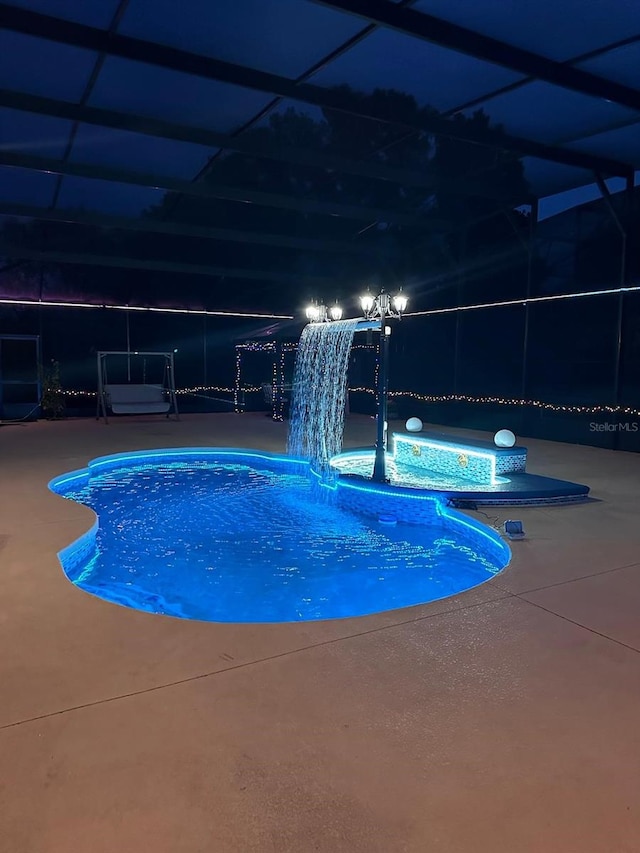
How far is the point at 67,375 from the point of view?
1229 centimetres

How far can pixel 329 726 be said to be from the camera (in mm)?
1813

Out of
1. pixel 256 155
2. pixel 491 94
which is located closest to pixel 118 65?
pixel 256 155

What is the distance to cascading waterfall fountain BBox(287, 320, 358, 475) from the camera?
996cm

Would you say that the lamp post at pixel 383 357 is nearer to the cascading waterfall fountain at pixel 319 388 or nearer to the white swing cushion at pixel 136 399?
the cascading waterfall fountain at pixel 319 388

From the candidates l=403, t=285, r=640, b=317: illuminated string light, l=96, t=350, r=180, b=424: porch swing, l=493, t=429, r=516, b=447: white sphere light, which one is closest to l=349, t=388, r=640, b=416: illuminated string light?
l=403, t=285, r=640, b=317: illuminated string light

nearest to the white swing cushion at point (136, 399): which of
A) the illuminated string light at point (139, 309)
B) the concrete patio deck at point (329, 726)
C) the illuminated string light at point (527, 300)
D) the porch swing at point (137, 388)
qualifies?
the porch swing at point (137, 388)

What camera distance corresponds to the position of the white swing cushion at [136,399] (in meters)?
10.8

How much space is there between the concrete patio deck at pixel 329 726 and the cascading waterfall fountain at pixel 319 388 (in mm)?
6581

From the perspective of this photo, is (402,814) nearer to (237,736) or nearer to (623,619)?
(237,736)

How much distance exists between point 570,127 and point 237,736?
7272mm

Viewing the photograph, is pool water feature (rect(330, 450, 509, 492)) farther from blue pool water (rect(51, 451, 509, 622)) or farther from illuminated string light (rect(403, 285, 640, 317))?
illuminated string light (rect(403, 285, 640, 317))

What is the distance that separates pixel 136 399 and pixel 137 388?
0.77 ft

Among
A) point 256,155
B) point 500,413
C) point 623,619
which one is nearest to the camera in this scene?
point 623,619

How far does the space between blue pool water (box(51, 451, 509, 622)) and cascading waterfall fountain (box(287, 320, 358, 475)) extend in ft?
11.4
